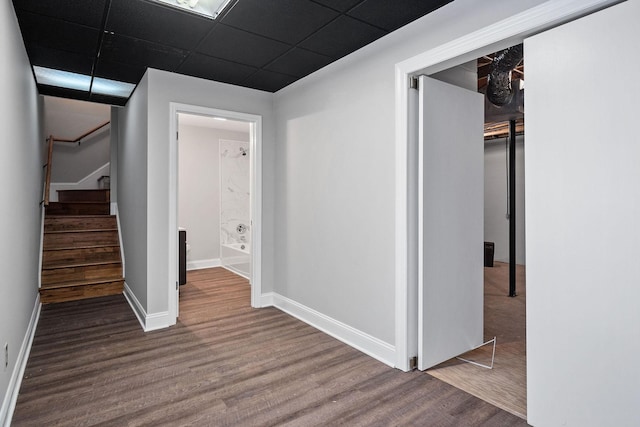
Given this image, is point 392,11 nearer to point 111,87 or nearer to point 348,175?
point 348,175

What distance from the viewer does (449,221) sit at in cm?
266

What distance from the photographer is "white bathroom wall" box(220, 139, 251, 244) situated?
21.9 feet

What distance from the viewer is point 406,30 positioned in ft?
8.14

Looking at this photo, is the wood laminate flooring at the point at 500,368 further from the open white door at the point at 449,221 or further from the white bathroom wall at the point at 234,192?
the white bathroom wall at the point at 234,192

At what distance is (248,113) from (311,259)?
1.75m

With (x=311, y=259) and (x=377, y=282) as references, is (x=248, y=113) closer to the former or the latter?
(x=311, y=259)

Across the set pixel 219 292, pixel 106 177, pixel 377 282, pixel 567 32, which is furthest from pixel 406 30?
pixel 106 177

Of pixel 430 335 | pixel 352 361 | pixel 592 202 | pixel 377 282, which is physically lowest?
pixel 352 361

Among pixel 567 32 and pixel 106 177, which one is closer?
pixel 567 32

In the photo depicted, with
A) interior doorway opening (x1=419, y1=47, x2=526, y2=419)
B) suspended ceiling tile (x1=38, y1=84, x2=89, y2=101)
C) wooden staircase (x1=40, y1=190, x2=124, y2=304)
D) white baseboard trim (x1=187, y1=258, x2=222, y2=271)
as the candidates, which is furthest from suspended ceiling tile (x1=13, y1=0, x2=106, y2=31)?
white baseboard trim (x1=187, y1=258, x2=222, y2=271)

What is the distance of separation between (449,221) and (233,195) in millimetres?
4880

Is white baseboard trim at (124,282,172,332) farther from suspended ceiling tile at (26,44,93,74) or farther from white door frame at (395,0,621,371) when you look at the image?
suspended ceiling tile at (26,44,93,74)

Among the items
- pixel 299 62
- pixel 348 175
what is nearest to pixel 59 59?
pixel 299 62

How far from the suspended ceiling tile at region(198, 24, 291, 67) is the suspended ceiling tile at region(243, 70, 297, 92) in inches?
11.3
